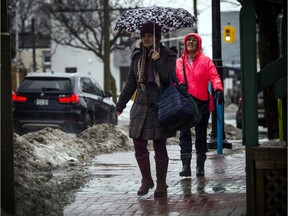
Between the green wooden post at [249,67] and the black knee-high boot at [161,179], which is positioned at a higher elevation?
the green wooden post at [249,67]

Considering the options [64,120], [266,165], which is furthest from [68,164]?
[64,120]

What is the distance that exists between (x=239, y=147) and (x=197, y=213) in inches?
283

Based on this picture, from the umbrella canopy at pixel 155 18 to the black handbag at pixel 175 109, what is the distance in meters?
0.87

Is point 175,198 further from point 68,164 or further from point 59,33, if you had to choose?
point 59,33

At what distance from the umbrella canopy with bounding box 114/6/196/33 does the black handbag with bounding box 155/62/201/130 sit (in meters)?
0.87

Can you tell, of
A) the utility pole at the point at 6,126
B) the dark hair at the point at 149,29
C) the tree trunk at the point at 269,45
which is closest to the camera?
the utility pole at the point at 6,126

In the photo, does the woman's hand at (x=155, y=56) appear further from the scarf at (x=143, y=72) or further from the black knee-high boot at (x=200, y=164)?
the black knee-high boot at (x=200, y=164)

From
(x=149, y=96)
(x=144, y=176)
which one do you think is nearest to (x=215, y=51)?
(x=149, y=96)

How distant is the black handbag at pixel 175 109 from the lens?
731 cm

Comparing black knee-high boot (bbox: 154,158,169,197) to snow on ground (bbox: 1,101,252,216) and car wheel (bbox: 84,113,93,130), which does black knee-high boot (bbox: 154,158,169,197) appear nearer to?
snow on ground (bbox: 1,101,252,216)

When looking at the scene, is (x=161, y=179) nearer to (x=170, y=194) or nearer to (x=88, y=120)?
(x=170, y=194)

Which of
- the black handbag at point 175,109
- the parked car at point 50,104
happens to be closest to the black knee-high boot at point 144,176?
the black handbag at point 175,109

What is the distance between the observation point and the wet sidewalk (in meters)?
6.68

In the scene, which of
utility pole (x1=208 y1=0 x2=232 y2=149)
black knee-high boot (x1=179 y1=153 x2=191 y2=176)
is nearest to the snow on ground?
utility pole (x1=208 y1=0 x2=232 y2=149)
